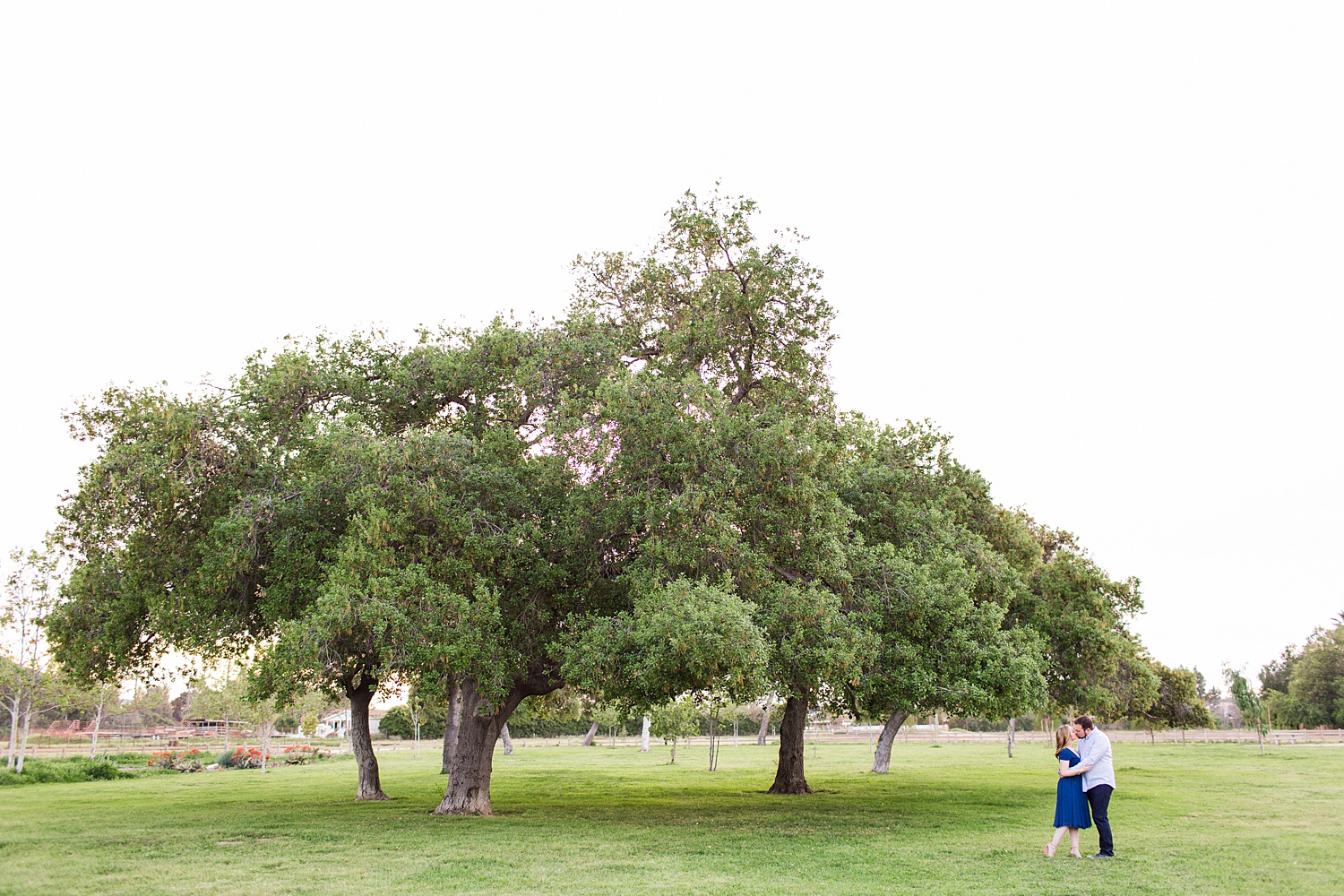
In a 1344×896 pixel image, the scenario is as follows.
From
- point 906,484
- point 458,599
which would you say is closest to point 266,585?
point 458,599

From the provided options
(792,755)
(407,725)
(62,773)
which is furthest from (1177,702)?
(407,725)

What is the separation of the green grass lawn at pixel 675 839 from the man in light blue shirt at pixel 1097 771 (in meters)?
0.56

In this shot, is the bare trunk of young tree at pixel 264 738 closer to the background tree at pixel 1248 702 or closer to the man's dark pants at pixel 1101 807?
the man's dark pants at pixel 1101 807

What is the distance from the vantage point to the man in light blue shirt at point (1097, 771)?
40.2 ft

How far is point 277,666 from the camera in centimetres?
1595

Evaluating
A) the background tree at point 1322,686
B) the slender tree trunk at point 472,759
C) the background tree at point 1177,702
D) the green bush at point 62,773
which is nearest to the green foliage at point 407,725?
the green bush at point 62,773

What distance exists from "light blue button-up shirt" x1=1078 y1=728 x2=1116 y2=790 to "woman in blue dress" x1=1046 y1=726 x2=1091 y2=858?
0.12 m

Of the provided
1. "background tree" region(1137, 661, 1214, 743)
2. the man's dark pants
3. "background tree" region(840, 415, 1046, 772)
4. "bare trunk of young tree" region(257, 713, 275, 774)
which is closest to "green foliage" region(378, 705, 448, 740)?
"bare trunk of young tree" region(257, 713, 275, 774)

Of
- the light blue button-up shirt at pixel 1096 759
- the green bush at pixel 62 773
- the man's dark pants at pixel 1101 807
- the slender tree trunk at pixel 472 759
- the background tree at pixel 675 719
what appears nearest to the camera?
the light blue button-up shirt at pixel 1096 759

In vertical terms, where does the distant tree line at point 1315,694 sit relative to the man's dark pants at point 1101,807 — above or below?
below

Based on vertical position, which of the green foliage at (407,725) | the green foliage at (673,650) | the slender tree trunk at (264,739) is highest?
the green foliage at (673,650)

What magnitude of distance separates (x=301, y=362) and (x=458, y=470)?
500 cm

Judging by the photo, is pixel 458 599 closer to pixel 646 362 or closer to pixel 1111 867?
pixel 646 362

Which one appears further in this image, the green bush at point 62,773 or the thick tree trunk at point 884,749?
the thick tree trunk at point 884,749
